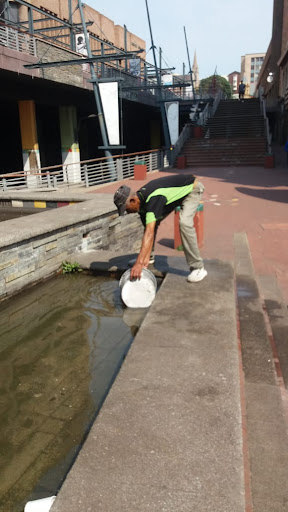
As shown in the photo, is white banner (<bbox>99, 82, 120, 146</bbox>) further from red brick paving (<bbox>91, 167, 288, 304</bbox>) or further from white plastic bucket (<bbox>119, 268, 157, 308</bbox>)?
white plastic bucket (<bbox>119, 268, 157, 308</bbox>)

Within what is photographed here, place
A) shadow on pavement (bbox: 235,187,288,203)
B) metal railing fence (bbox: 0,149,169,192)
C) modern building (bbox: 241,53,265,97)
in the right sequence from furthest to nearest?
modern building (bbox: 241,53,265,97)
metal railing fence (bbox: 0,149,169,192)
shadow on pavement (bbox: 235,187,288,203)

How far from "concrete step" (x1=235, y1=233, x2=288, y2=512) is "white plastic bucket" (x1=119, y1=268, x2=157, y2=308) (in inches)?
38.4

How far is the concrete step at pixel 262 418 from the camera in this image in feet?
6.95

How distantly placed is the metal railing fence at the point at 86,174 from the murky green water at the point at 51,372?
1168 centimetres

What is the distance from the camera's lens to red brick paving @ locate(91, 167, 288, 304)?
22.2ft

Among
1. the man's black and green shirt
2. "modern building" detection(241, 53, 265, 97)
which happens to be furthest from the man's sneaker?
"modern building" detection(241, 53, 265, 97)

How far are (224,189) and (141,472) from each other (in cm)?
1419

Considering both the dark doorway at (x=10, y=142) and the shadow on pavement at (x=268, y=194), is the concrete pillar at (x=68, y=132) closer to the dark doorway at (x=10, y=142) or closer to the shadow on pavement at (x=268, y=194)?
the dark doorway at (x=10, y=142)

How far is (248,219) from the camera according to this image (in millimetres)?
10125

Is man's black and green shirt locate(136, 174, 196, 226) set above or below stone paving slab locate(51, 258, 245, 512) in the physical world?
above

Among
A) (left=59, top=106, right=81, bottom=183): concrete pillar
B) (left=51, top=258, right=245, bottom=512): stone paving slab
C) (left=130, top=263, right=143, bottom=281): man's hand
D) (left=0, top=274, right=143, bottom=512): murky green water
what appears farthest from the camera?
(left=59, top=106, right=81, bottom=183): concrete pillar

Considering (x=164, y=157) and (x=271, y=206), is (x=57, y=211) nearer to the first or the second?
(x=271, y=206)

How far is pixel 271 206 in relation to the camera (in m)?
11.8

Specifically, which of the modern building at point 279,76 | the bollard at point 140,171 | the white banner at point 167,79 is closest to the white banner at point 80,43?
the bollard at point 140,171
